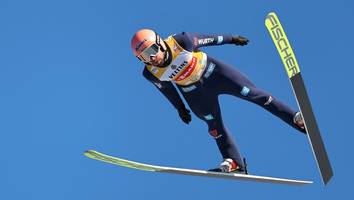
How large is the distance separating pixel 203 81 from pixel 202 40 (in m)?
0.73

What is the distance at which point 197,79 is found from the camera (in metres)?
13.6

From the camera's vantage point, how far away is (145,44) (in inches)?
507

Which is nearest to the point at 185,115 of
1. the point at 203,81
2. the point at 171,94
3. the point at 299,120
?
the point at 171,94

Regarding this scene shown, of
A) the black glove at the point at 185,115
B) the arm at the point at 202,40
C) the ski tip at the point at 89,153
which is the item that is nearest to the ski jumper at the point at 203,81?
the arm at the point at 202,40

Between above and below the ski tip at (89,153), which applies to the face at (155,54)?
above

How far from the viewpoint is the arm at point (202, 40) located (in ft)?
43.4

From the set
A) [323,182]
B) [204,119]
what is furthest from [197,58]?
[323,182]

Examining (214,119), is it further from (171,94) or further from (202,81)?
(171,94)

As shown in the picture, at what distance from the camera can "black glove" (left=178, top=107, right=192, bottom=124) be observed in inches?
563

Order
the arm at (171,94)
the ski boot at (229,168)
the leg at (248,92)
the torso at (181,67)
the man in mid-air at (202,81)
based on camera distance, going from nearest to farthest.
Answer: the man in mid-air at (202,81) < the torso at (181,67) < the leg at (248,92) < the arm at (171,94) < the ski boot at (229,168)

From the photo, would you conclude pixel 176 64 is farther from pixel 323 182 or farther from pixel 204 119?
pixel 323 182

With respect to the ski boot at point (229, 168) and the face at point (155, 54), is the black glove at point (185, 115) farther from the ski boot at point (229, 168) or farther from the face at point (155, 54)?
the face at point (155, 54)

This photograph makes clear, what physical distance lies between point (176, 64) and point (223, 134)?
1759mm

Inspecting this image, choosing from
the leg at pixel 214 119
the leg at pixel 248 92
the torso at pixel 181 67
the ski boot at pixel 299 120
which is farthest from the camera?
the leg at pixel 214 119
